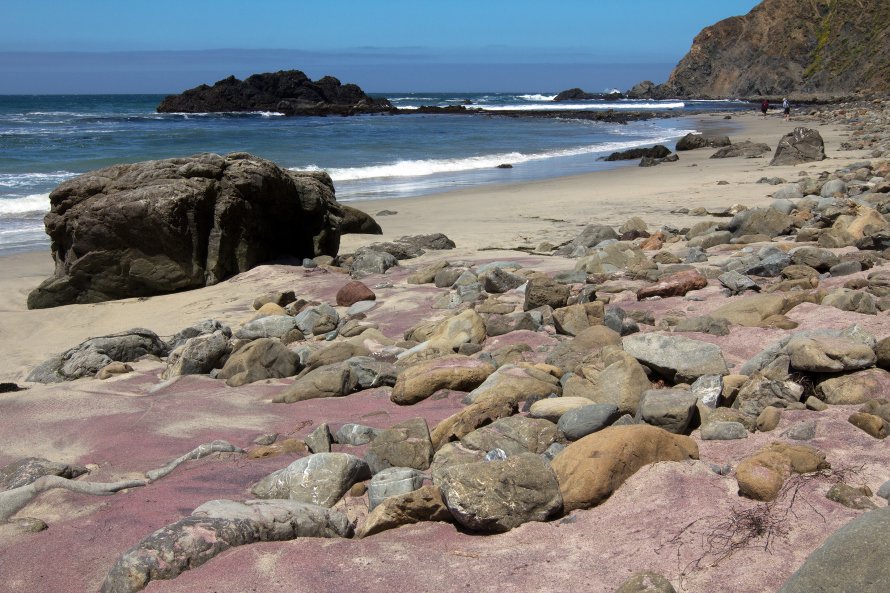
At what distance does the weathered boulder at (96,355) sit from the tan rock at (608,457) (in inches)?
159

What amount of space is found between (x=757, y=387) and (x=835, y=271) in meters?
2.66

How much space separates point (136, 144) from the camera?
101ft

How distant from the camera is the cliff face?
69.0 m

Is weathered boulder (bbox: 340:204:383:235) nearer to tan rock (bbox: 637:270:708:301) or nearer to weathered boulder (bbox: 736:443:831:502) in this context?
tan rock (bbox: 637:270:708:301)

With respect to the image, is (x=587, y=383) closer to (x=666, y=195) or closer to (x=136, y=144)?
(x=666, y=195)

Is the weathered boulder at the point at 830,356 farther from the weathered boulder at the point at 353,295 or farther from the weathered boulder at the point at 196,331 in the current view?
the weathered boulder at the point at 196,331

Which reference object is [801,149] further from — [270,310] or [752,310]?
[270,310]

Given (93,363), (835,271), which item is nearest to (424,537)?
(93,363)

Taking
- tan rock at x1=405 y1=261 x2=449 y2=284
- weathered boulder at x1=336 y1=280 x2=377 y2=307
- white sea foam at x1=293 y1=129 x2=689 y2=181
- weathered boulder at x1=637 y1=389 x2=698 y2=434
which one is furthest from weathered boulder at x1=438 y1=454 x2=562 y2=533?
white sea foam at x1=293 y1=129 x2=689 y2=181

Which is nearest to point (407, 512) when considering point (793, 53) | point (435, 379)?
point (435, 379)

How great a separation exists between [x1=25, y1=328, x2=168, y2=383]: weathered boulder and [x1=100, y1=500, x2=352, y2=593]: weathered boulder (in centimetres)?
334

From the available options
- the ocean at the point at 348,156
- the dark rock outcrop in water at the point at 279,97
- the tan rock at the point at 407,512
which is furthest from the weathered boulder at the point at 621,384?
the dark rock outcrop in water at the point at 279,97

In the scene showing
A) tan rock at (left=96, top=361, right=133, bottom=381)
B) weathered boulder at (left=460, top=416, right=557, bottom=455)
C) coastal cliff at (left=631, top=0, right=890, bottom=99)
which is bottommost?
tan rock at (left=96, top=361, right=133, bottom=381)

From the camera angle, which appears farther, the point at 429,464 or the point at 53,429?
the point at 53,429
